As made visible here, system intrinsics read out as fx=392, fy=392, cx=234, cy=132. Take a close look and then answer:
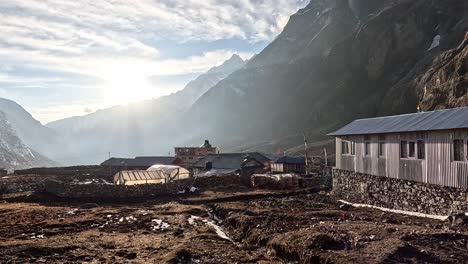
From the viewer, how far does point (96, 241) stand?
2567 cm

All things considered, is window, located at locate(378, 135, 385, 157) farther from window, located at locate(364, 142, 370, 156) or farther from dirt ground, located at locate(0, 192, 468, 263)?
dirt ground, located at locate(0, 192, 468, 263)

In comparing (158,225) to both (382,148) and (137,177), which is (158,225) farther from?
(137,177)

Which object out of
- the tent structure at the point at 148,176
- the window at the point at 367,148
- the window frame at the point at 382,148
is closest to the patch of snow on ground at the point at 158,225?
the window frame at the point at 382,148

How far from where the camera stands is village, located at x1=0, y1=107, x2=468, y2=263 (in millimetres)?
20172

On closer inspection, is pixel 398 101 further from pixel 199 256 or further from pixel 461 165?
pixel 199 256

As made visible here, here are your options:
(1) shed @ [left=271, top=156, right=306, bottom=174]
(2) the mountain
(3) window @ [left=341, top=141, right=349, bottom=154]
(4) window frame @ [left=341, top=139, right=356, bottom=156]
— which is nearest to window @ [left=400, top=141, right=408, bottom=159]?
(4) window frame @ [left=341, top=139, right=356, bottom=156]

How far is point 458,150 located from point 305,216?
11.7 meters

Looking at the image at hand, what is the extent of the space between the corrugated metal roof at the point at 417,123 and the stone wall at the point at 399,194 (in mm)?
4354

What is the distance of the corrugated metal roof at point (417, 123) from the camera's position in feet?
89.4

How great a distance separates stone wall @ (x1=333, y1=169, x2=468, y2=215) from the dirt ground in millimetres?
2162

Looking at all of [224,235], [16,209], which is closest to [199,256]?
[224,235]

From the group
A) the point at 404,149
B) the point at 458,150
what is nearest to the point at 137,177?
the point at 404,149

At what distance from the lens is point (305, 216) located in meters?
30.7

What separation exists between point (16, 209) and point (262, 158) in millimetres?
59845
